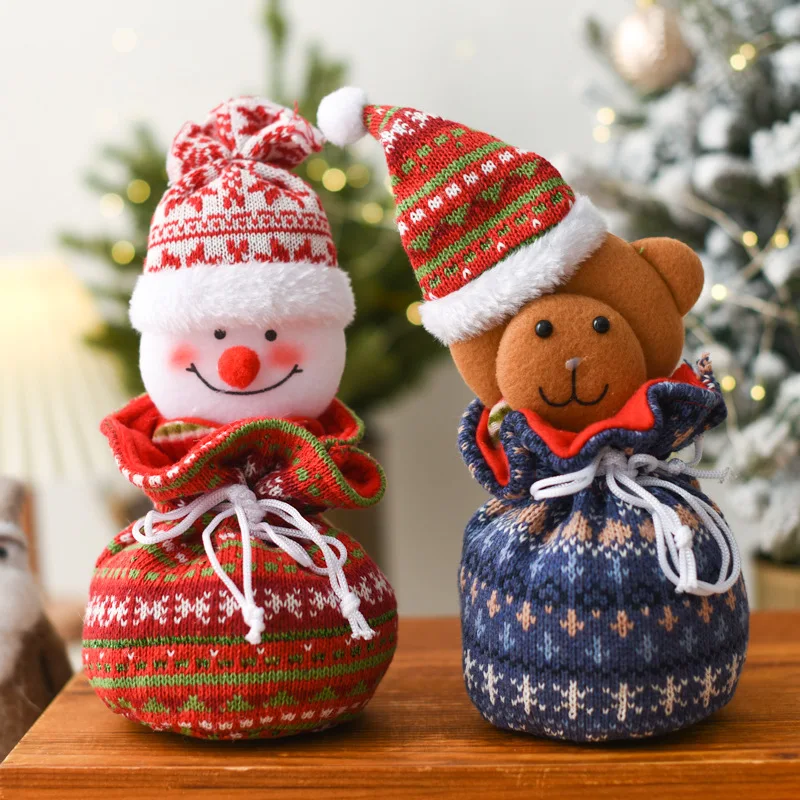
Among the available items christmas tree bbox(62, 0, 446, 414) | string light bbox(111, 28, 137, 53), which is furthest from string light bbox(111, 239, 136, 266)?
string light bbox(111, 28, 137, 53)

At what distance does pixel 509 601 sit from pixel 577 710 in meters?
0.08

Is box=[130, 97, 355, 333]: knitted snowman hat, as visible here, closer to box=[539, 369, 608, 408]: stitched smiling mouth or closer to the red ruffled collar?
the red ruffled collar

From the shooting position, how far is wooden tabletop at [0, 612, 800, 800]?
60cm

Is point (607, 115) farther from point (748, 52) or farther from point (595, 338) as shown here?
point (595, 338)

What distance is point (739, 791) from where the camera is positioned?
59cm

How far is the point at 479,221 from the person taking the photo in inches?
26.1

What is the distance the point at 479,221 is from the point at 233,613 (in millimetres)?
312

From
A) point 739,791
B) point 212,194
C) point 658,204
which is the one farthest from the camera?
point 658,204

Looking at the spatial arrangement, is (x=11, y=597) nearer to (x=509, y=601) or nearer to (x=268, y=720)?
(x=268, y=720)

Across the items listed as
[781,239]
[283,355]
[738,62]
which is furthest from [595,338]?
[738,62]

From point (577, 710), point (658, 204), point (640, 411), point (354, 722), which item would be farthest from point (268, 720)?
point (658, 204)

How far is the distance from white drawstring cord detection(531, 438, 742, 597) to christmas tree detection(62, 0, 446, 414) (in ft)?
2.77

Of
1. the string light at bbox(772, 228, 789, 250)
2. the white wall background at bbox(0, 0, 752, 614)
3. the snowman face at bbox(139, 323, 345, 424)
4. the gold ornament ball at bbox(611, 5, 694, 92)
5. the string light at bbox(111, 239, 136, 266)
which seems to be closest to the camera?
the snowman face at bbox(139, 323, 345, 424)

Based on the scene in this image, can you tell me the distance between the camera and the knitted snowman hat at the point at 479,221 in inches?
25.5
